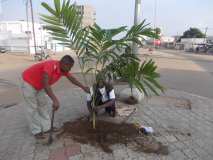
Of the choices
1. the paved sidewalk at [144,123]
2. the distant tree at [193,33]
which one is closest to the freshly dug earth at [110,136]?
the paved sidewalk at [144,123]

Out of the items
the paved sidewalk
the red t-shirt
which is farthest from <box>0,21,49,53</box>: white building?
the red t-shirt

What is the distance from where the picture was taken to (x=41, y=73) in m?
3.88

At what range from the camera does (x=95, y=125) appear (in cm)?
446

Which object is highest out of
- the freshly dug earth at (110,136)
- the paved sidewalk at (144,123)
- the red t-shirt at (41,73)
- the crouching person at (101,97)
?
the red t-shirt at (41,73)

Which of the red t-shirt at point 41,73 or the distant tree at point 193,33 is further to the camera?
the distant tree at point 193,33

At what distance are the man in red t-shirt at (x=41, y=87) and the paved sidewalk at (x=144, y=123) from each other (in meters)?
0.29

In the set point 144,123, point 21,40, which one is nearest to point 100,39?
point 144,123

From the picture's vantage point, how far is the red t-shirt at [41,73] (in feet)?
12.2

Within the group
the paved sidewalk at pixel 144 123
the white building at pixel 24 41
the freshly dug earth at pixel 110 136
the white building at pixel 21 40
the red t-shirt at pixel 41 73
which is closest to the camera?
the paved sidewalk at pixel 144 123

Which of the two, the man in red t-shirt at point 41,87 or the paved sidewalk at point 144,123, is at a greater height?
the man in red t-shirt at point 41,87

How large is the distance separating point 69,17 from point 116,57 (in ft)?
2.97

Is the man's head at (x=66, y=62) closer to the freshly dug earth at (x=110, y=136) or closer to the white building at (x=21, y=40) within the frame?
the freshly dug earth at (x=110, y=136)

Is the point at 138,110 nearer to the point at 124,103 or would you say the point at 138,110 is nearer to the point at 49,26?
the point at 124,103

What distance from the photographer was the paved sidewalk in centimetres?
363
